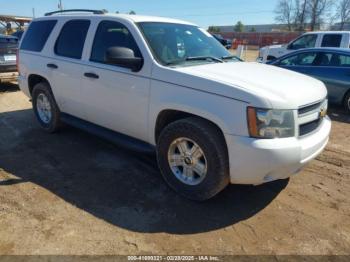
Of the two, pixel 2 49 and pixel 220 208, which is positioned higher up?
pixel 2 49

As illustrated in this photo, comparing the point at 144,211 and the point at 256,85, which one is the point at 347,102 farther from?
the point at 144,211

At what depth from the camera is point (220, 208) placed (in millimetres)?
3646

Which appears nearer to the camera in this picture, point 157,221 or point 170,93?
point 157,221

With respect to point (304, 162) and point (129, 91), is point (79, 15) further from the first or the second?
point (304, 162)

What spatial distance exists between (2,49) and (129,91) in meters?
7.15

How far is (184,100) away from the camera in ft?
11.4

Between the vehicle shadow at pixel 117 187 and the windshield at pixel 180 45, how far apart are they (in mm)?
1536

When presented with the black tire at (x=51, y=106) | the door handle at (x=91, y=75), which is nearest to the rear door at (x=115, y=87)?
the door handle at (x=91, y=75)

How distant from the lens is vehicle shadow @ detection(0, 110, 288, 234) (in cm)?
344

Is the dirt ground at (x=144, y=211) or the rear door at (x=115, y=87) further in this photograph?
the rear door at (x=115, y=87)

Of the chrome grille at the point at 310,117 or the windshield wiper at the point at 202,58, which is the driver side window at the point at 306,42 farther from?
the chrome grille at the point at 310,117

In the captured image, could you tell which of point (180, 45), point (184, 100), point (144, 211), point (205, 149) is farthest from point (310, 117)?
point (144, 211)

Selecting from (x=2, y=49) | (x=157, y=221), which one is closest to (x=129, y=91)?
(x=157, y=221)

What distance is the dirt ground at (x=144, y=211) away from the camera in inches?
120
